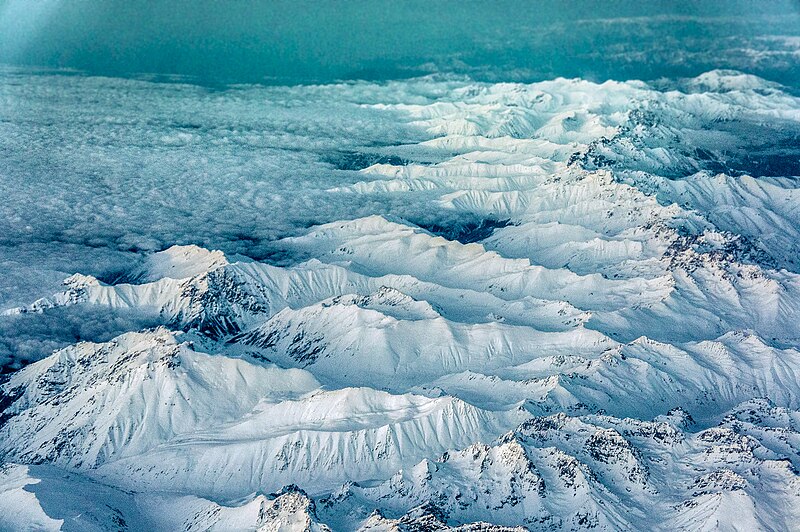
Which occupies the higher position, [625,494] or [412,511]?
[412,511]

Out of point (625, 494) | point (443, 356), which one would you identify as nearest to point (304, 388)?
point (443, 356)

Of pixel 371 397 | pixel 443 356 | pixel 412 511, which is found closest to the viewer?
pixel 412 511

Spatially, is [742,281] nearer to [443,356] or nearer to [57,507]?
[443,356]

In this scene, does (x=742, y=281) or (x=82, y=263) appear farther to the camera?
(x=82, y=263)

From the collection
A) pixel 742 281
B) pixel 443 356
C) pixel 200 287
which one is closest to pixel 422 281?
pixel 443 356

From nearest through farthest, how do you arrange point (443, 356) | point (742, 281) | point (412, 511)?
point (412, 511)
point (443, 356)
point (742, 281)

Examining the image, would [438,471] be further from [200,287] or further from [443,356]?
[200,287]
